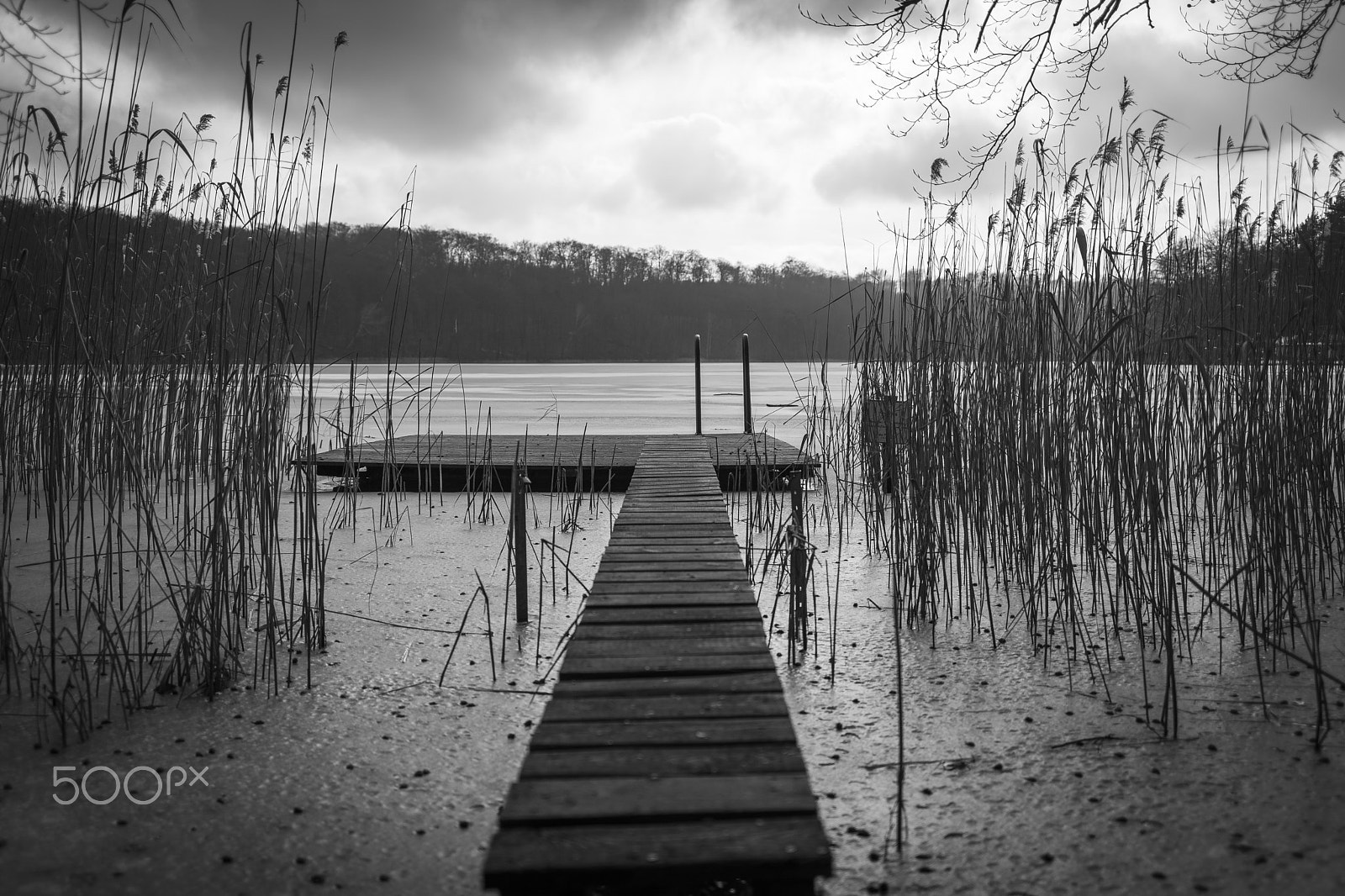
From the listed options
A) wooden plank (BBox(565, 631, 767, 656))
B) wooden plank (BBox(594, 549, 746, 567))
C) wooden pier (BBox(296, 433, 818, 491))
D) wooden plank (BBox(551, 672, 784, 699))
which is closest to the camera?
wooden plank (BBox(551, 672, 784, 699))

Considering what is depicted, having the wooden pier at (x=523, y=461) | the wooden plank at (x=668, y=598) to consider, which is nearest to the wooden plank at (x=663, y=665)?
the wooden plank at (x=668, y=598)

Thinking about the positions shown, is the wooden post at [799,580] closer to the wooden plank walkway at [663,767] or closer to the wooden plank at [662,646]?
the wooden plank walkway at [663,767]

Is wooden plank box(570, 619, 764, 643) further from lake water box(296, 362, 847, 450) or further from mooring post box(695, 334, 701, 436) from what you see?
mooring post box(695, 334, 701, 436)

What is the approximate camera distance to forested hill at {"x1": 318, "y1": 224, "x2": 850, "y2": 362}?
143ft

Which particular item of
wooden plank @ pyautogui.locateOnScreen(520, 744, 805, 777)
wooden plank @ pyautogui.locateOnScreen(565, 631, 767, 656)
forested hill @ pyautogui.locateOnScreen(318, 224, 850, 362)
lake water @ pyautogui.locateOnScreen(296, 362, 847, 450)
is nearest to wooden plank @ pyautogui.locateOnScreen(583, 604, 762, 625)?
wooden plank @ pyautogui.locateOnScreen(565, 631, 767, 656)

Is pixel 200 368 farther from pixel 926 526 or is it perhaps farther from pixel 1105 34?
pixel 1105 34

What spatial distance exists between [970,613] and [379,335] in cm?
4383

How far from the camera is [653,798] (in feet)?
3.37

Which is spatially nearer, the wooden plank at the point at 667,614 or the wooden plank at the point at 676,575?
the wooden plank at the point at 667,614

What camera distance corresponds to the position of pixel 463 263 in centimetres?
4838

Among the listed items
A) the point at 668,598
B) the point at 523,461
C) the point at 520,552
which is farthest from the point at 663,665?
the point at 523,461

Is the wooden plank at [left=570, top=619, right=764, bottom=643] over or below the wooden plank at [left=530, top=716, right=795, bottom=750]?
over

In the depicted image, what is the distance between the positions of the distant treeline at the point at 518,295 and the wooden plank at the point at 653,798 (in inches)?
47.5

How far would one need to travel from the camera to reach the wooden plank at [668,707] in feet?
4.18
